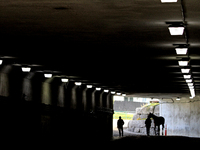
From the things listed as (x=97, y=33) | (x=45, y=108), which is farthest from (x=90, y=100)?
(x=97, y=33)

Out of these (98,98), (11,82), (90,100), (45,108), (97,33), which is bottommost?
(45,108)

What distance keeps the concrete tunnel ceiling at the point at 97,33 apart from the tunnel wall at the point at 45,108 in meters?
1.89

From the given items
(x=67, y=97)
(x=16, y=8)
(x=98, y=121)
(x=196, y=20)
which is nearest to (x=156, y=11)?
(x=196, y=20)

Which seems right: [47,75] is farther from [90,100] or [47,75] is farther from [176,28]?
[90,100]

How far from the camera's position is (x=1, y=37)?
1384 cm

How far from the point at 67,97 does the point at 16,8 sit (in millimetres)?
21402

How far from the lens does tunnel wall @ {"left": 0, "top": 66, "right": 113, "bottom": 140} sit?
809 inches

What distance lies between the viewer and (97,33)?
12.9m

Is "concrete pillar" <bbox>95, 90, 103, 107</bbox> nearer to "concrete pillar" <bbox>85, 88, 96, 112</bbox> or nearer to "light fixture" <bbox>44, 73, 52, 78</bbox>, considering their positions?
"concrete pillar" <bbox>85, 88, 96, 112</bbox>

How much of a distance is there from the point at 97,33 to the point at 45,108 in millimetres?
13102

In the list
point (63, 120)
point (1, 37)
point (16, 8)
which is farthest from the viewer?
point (63, 120)

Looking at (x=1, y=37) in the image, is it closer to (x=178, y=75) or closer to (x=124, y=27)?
(x=124, y=27)

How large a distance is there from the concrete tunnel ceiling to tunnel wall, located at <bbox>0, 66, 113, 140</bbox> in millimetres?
1895

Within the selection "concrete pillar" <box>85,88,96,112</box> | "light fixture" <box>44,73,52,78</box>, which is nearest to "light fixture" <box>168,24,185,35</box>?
"light fixture" <box>44,73,52,78</box>
